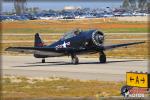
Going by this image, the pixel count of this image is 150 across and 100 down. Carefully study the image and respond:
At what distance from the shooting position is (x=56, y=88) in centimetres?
2331

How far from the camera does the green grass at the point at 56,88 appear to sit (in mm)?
21277

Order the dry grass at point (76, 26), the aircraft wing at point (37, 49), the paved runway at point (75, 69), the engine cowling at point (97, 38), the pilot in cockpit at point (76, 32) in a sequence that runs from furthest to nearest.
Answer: the dry grass at point (76, 26), the pilot in cockpit at point (76, 32), the engine cowling at point (97, 38), the aircraft wing at point (37, 49), the paved runway at point (75, 69)

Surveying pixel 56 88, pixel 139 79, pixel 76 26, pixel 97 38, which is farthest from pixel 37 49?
pixel 76 26

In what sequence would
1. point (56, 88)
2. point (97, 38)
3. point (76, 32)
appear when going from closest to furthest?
point (56, 88) < point (97, 38) < point (76, 32)

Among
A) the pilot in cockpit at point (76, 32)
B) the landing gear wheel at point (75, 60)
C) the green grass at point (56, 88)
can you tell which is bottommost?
the landing gear wheel at point (75, 60)

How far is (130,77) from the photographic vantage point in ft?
63.7

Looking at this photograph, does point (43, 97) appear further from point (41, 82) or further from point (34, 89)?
point (41, 82)

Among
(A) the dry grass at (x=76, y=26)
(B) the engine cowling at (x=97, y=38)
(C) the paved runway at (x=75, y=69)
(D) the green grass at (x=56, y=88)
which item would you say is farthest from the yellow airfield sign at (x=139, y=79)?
(A) the dry grass at (x=76, y=26)

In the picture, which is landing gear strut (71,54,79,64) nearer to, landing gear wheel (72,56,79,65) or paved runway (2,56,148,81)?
landing gear wheel (72,56,79,65)

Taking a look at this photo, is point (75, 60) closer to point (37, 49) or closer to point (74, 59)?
point (74, 59)

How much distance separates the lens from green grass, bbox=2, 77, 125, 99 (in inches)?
838

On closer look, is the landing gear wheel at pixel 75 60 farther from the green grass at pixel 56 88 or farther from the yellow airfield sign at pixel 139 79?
the yellow airfield sign at pixel 139 79

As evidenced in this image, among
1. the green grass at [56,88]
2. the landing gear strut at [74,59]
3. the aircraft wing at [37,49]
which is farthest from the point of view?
the landing gear strut at [74,59]

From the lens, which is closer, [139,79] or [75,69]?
[139,79]
